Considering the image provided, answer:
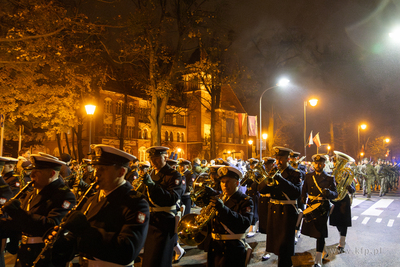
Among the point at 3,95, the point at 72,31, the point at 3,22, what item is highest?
the point at 3,22

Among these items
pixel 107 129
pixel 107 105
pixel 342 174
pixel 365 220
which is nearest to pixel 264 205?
pixel 342 174

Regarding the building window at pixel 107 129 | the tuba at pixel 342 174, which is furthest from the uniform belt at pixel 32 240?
the building window at pixel 107 129

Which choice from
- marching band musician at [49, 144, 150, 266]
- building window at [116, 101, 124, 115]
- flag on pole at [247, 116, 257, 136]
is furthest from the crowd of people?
building window at [116, 101, 124, 115]

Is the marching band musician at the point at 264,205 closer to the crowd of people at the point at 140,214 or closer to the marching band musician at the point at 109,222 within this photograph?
the crowd of people at the point at 140,214

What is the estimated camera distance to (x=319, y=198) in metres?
7.16

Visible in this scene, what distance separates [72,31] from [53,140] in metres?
39.2

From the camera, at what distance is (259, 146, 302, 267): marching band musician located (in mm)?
6238

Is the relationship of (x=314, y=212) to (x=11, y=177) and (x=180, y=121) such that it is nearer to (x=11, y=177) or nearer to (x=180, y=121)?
(x=11, y=177)

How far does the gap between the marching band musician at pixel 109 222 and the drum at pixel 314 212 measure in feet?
16.4

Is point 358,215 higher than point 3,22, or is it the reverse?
point 3,22

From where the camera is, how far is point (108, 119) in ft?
141

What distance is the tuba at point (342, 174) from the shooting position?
7.35 metres

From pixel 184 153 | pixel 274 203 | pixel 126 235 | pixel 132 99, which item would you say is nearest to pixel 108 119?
pixel 132 99

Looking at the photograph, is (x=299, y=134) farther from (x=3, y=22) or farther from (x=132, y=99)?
(x=3, y=22)
